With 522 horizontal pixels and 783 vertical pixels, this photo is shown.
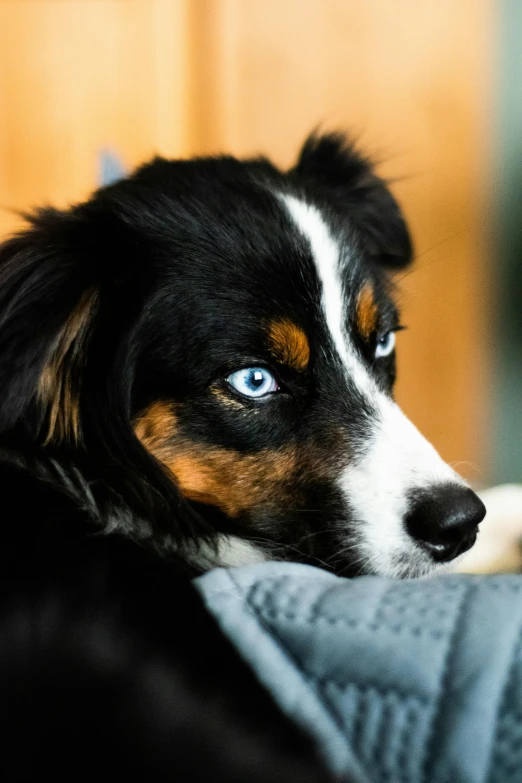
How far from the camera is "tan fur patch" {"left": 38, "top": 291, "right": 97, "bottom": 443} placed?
951 mm

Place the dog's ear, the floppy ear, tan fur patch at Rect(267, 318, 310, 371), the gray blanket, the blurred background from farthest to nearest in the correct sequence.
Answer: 1. the blurred background
2. the dog's ear
3. tan fur patch at Rect(267, 318, 310, 371)
4. the floppy ear
5. the gray blanket

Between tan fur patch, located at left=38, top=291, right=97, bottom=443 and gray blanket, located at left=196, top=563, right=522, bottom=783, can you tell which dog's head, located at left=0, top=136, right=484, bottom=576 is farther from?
gray blanket, located at left=196, top=563, right=522, bottom=783

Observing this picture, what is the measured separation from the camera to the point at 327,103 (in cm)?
272

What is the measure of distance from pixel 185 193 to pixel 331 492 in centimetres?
48

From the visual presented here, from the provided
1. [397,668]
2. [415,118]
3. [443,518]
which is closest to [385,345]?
[443,518]

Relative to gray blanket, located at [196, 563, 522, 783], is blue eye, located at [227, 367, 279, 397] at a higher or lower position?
higher

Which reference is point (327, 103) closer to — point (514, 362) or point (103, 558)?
point (514, 362)

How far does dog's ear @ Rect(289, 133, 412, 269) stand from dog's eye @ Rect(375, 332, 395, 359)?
279 millimetres

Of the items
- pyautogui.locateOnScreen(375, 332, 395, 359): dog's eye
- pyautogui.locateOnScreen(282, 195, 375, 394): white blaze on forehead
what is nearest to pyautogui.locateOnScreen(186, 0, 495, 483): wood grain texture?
pyautogui.locateOnScreen(375, 332, 395, 359): dog's eye

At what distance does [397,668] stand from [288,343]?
525mm

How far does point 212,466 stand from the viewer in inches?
40.1

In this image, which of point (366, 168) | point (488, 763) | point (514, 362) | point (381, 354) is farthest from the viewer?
point (514, 362)

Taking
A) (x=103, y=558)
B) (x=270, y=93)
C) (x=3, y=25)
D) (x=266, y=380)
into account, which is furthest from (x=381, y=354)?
(x=270, y=93)

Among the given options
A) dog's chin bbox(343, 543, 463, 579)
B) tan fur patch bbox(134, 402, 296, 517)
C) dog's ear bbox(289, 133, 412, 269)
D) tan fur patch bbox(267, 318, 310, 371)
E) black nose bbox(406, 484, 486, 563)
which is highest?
dog's ear bbox(289, 133, 412, 269)
